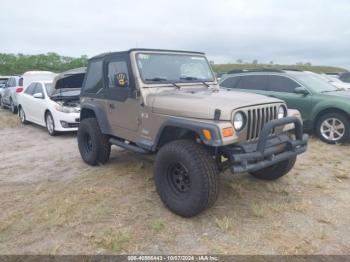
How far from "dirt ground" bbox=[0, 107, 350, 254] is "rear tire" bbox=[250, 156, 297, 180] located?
110 millimetres

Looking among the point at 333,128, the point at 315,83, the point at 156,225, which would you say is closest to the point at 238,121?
the point at 156,225

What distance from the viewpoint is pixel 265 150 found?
3717 millimetres

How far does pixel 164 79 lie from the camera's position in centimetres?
464

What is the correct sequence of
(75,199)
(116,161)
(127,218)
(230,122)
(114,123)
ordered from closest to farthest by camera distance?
1. (230,122)
2. (127,218)
3. (75,199)
4. (114,123)
5. (116,161)

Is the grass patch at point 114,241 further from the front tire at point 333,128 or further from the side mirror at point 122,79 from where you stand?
the front tire at point 333,128

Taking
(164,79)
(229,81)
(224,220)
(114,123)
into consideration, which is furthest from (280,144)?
(229,81)

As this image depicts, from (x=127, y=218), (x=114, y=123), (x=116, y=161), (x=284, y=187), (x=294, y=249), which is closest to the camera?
(x=294, y=249)

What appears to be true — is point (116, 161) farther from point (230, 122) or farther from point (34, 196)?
point (230, 122)

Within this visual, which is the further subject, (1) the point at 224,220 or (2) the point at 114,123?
(2) the point at 114,123

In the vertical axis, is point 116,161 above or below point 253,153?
below

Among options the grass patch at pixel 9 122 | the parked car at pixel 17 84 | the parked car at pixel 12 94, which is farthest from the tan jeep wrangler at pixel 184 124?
the parked car at pixel 12 94

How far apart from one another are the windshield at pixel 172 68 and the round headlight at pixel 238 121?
1.38 m

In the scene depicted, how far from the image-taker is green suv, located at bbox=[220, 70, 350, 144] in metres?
7.22

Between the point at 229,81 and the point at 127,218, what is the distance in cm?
627
